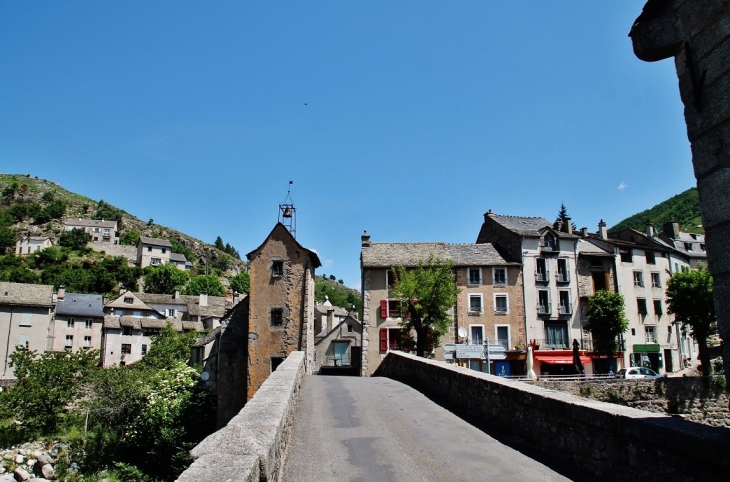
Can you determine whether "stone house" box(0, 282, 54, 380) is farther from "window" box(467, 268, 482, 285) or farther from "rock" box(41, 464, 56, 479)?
"window" box(467, 268, 482, 285)

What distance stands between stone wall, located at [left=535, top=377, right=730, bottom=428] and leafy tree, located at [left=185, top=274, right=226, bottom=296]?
97913mm

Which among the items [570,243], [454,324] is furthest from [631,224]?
[454,324]

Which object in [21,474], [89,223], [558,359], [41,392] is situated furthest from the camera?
[89,223]

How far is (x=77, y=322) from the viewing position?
6988cm

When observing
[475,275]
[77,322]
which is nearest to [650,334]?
[475,275]

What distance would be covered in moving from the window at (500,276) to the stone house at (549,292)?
160 cm

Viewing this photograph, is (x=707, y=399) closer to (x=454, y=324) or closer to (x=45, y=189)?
(x=454, y=324)

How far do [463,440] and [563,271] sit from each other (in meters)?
37.5

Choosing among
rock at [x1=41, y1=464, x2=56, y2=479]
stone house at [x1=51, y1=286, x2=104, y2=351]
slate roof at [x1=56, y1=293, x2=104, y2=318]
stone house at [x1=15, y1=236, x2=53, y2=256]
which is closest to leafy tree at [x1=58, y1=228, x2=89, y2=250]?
stone house at [x1=15, y1=236, x2=53, y2=256]

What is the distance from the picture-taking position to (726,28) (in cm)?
416

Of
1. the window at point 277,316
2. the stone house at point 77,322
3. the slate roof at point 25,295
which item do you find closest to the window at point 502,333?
the window at point 277,316

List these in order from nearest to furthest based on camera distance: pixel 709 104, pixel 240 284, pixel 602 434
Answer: pixel 709 104
pixel 602 434
pixel 240 284

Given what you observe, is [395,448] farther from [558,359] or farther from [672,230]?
[672,230]

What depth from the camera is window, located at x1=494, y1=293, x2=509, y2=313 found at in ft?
136
